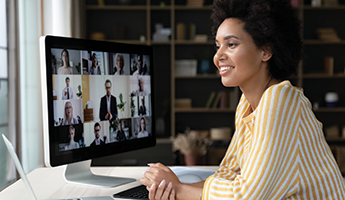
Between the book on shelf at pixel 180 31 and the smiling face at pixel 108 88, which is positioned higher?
the book on shelf at pixel 180 31

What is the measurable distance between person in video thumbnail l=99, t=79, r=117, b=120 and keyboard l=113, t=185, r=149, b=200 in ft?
0.91

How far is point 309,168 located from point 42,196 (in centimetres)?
79

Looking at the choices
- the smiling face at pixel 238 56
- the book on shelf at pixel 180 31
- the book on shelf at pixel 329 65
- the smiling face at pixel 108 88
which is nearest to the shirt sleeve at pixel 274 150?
the smiling face at pixel 238 56

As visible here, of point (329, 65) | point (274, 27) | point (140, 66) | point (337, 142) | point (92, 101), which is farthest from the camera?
point (337, 142)

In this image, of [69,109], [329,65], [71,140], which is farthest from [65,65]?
[329,65]

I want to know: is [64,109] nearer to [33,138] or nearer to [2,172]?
[2,172]

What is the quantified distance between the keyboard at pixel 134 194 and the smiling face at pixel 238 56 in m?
0.43

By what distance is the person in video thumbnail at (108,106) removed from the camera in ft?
3.82

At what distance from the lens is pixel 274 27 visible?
0.90 m

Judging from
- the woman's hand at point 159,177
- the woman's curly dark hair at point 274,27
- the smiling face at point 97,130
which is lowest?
the woman's hand at point 159,177

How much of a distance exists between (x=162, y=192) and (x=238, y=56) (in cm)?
44

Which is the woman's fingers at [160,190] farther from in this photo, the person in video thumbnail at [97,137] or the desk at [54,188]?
the person in video thumbnail at [97,137]

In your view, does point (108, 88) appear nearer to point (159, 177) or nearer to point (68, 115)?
point (68, 115)

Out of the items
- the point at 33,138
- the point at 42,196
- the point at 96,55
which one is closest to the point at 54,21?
the point at 33,138
